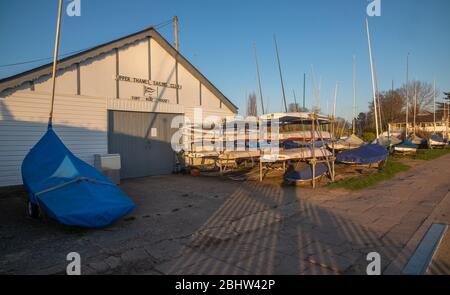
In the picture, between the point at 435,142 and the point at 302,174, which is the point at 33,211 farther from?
the point at 435,142

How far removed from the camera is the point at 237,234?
518 centimetres

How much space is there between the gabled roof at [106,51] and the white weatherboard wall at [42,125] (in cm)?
49

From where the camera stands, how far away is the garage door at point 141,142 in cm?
1158

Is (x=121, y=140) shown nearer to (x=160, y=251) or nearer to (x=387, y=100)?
(x=160, y=251)

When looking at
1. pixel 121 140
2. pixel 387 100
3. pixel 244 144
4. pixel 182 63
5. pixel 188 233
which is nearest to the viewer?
pixel 188 233

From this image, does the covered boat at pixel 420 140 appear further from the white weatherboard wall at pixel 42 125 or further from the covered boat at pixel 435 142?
the white weatherboard wall at pixel 42 125

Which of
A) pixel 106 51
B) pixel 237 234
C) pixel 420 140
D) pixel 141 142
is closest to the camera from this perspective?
pixel 237 234

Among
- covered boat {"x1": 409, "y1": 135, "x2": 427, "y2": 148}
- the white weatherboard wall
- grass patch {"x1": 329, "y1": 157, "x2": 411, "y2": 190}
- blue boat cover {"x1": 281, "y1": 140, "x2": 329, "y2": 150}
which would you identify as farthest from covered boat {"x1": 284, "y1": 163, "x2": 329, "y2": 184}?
covered boat {"x1": 409, "y1": 135, "x2": 427, "y2": 148}

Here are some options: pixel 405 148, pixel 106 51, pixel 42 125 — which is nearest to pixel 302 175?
pixel 106 51

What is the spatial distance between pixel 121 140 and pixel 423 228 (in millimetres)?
10377

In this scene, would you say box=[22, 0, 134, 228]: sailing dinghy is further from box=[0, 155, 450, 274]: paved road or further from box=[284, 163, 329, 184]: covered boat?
box=[284, 163, 329, 184]: covered boat

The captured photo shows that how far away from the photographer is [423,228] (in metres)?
5.46

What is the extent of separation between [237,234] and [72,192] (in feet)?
10.3
